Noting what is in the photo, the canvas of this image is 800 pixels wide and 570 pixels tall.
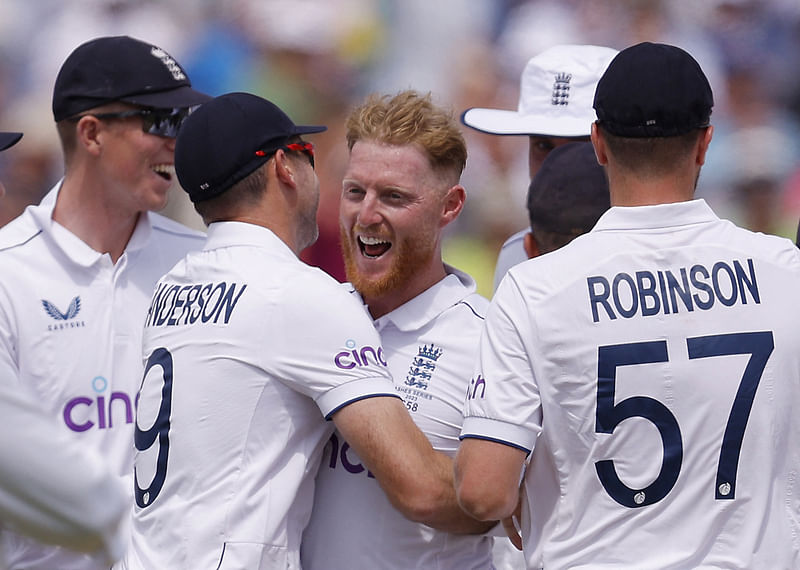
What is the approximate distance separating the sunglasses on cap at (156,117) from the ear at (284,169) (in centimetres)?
111

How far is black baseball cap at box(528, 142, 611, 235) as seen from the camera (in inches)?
150

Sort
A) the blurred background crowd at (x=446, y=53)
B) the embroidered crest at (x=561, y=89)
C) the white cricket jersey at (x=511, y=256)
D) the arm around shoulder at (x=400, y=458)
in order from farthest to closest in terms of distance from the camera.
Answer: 1. the blurred background crowd at (x=446, y=53)
2. the embroidered crest at (x=561, y=89)
3. the white cricket jersey at (x=511, y=256)
4. the arm around shoulder at (x=400, y=458)

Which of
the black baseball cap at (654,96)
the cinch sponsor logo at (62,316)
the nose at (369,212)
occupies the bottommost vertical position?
the cinch sponsor logo at (62,316)

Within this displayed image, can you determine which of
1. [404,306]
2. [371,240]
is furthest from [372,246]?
[404,306]

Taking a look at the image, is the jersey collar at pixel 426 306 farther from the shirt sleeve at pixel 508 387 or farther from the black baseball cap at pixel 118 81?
the black baseball cap at pixel 118 81

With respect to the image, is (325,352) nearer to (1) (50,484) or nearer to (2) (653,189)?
(2) (653,189)

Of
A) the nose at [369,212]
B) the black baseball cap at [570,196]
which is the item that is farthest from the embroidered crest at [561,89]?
the nose at [369,212]

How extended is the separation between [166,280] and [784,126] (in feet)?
20.4

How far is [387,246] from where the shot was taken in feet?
12.5

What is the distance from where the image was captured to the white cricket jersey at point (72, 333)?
4.14 meters

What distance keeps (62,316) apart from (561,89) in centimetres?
240

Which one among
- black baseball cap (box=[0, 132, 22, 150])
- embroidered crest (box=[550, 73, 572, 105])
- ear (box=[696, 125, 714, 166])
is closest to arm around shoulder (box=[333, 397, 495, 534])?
ear (box=[696, 125, 714, 166])

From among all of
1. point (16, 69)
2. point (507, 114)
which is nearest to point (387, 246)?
point (507, 114)

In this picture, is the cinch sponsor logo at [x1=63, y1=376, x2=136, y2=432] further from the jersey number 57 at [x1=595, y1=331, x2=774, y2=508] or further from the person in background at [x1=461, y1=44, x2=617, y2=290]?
the jersey number 57 at [x1=595, y1=331, x2=774, y2=508]
